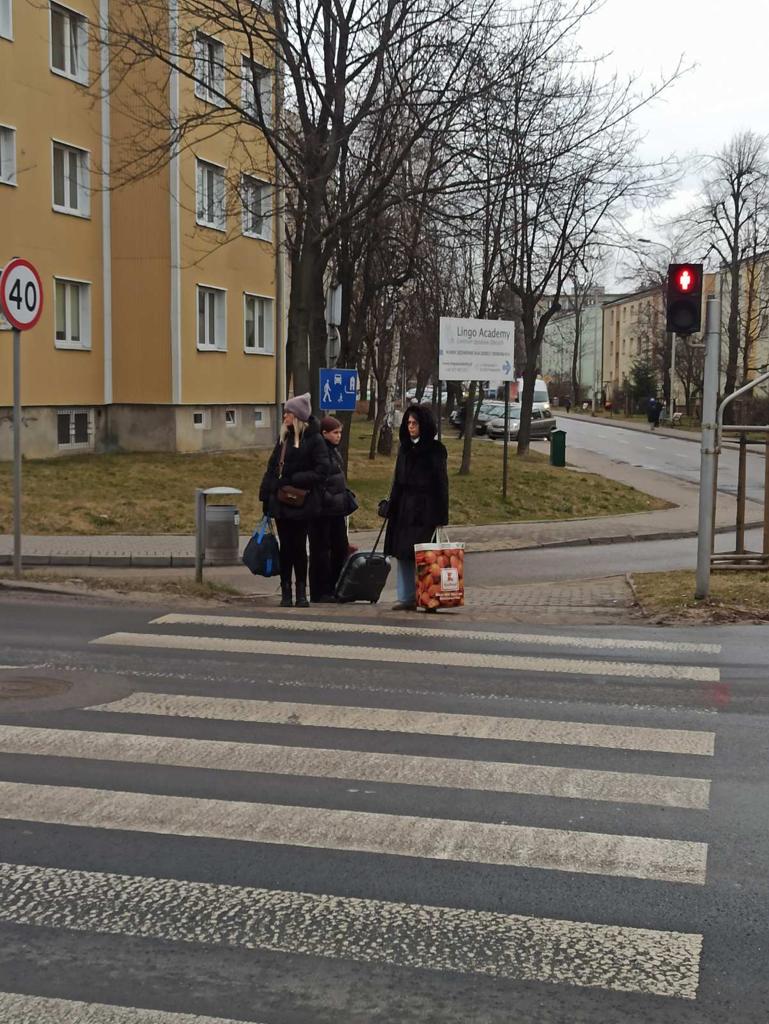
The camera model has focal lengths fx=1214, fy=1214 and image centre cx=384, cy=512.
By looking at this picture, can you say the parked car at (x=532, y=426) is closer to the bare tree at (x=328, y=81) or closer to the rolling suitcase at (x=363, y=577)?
the bare tree at (x=328, y=81)

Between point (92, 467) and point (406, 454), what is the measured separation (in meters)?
15.2

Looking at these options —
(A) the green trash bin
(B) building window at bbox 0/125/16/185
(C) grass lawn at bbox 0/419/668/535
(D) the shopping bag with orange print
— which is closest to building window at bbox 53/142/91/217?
(B) building window at bbox 0/125/16/185

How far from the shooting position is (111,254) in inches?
1161

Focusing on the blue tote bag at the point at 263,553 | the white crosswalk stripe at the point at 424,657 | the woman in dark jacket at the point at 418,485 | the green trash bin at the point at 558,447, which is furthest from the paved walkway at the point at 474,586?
the green trash bin at the point at 558,447

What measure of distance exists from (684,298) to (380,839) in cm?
771

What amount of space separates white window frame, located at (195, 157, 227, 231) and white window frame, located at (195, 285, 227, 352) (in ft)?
5.27

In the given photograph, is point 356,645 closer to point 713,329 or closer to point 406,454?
point 406,454

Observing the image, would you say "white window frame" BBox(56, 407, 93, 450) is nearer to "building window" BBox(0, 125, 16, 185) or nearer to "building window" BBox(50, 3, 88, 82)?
"building window" BBox(0, 125, 16, 185)

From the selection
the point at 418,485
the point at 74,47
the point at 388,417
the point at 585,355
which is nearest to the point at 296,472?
the point at 418,485

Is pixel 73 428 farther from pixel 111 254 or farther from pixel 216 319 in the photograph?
pixel 216 319

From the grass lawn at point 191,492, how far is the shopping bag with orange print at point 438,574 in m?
7.64

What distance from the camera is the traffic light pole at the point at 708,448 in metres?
11.0

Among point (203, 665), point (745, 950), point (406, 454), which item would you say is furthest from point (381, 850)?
point (406, 454)

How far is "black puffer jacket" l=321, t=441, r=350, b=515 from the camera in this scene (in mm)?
10820
